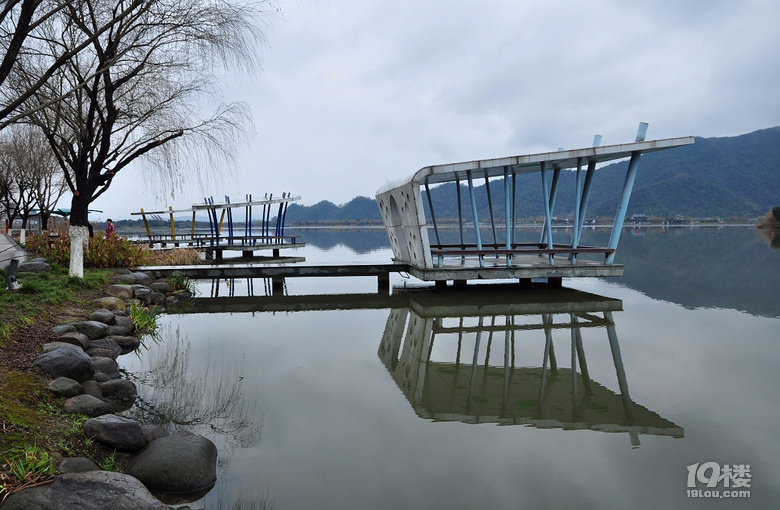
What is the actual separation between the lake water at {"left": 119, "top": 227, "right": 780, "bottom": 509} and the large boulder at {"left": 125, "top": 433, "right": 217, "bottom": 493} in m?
0.16

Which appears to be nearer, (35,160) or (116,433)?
(116,433)

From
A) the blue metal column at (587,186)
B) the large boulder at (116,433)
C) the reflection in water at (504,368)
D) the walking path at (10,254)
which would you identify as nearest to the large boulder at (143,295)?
the walking path at (10,254)

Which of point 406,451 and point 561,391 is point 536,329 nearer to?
point 561,391

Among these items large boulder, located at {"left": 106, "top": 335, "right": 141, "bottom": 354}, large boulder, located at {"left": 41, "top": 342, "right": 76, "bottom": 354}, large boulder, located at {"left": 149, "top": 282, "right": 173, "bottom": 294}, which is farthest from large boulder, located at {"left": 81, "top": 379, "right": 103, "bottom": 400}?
large boulder, located at {"left": 149, "top": 282, "right": 173, "bottom": 294}

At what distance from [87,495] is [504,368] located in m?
5.62

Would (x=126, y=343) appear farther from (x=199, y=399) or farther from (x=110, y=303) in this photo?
(x=199, y=399)

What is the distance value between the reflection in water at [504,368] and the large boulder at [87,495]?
10.5ft

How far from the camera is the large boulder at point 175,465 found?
4.36 metres

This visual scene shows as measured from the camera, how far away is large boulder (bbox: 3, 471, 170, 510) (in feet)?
11.4

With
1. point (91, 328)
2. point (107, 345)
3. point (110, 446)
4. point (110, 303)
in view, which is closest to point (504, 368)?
point (110, 446)

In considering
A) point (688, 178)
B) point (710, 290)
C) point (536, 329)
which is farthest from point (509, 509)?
point (688, 178)

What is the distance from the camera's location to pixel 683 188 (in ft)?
408

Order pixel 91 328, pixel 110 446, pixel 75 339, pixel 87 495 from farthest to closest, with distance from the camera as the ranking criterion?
pixel 91 328 < pixel 75 339 < pixel 110 446 < pixel 87 495

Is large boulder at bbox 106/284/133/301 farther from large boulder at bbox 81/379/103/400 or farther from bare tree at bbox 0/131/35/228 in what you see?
bare tree at bbox 0/131/35/228
